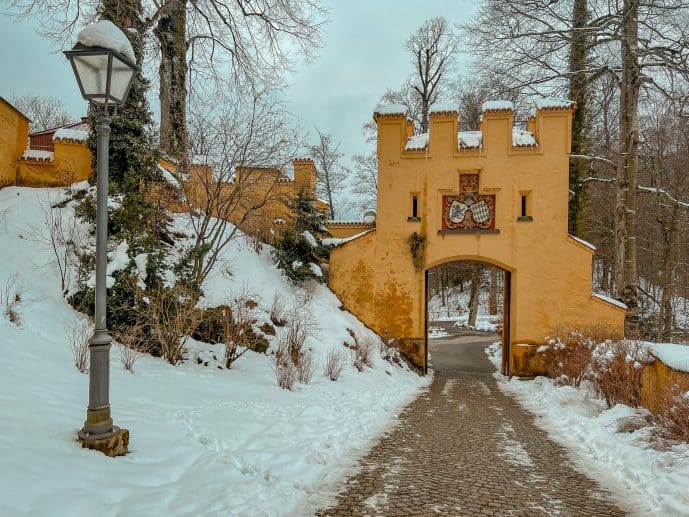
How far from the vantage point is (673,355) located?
592cm

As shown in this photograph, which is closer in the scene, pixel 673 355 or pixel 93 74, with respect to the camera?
pixel 93 74

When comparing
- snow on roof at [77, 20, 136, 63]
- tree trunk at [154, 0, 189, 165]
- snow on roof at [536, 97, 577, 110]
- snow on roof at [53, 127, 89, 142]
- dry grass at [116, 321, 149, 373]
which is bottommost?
dry grass at [116, 321, 149, 373]

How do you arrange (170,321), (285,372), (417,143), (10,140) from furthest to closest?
(417,143) < (10,140) < (285,372) < (170,321)

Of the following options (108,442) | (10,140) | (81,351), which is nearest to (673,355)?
(108,442)

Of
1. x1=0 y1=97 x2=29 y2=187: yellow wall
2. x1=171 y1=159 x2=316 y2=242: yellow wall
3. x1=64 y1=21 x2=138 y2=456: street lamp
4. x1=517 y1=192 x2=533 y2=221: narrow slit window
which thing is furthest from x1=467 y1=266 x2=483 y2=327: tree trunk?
x1=64 y1=21 x2=138 y2=456: street lamp

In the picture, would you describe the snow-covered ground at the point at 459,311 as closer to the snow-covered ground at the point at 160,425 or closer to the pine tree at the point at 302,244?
the pine tree at the point at 302,244

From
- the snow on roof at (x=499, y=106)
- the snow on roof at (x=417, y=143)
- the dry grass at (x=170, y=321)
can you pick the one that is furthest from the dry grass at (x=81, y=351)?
the snow on roof at (x=499, y=106)

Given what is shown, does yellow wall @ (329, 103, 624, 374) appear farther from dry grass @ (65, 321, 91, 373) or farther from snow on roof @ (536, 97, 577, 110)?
dry grass @ (65, 321, 91, 373)

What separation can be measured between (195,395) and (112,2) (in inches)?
391

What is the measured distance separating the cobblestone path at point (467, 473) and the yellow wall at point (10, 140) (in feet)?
36.4

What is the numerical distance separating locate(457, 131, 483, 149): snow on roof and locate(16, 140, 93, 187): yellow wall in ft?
34.8

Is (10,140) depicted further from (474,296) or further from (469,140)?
(474,296)

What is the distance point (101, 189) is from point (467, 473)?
15.0 feet

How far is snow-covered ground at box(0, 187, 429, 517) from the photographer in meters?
3.18
